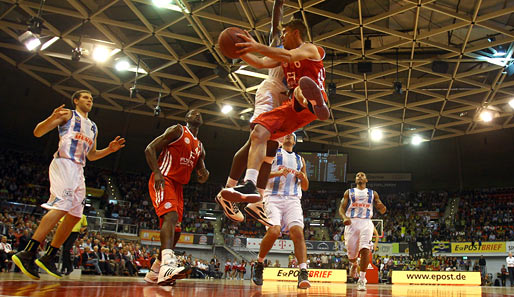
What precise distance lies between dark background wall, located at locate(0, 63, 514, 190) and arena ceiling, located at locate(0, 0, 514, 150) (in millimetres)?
2011

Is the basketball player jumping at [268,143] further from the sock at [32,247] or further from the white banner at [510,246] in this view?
the white banner at [510,246]

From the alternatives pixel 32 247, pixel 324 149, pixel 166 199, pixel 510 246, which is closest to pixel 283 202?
pixel 166 199

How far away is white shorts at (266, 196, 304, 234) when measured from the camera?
246 inches

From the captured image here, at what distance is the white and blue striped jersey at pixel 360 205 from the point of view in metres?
8.59

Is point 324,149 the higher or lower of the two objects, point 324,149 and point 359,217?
the higher

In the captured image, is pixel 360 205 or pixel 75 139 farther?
pixel 360 205

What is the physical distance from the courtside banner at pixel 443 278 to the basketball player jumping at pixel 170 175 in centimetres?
1345

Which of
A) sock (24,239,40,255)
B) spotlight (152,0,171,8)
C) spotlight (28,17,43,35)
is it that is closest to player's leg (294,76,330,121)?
sock (24,239,40,255)

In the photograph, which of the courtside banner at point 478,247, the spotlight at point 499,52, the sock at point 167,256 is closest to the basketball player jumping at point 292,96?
the sock at point 167,256

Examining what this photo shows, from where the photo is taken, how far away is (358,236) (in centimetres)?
848

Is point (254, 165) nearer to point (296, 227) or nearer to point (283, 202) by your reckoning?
point (296, 227)

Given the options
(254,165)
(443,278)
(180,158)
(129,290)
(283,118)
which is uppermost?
(283,118)

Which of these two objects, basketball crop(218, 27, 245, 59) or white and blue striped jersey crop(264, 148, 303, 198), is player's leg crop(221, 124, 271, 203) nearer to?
basketball crop(218, 27, 245, 59)

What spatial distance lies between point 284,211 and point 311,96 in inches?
124
